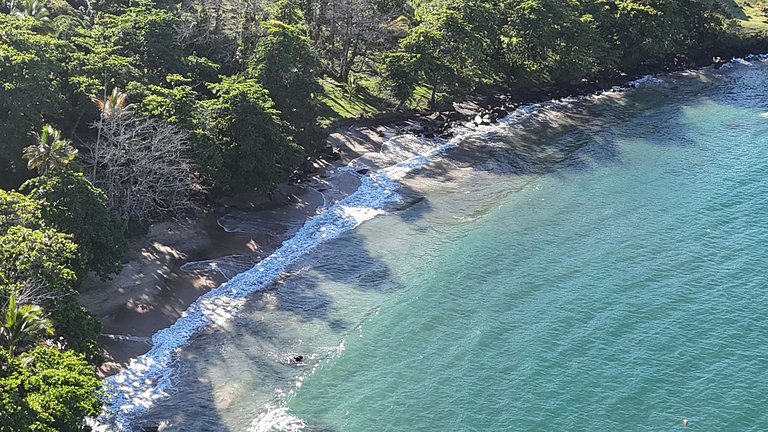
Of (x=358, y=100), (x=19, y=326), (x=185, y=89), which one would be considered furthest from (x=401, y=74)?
(x=19, y=326)

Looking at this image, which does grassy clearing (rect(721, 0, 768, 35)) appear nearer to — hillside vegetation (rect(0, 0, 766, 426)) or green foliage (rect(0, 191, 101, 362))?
hillside vegetation (rect(0, 0, 766, 426))

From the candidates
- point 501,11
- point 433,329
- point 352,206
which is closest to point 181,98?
point 352,206

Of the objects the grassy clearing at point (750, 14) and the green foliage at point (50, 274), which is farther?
the grassy clearing at point (750, 14)

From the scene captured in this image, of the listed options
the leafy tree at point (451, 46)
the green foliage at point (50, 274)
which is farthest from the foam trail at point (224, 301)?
the leafy tree at point (451, 46)

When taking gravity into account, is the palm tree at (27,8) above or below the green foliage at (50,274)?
above

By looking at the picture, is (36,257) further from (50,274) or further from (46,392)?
(46,392)

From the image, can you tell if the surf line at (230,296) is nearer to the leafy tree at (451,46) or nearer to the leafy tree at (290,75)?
the leafy tree at (290,75)
